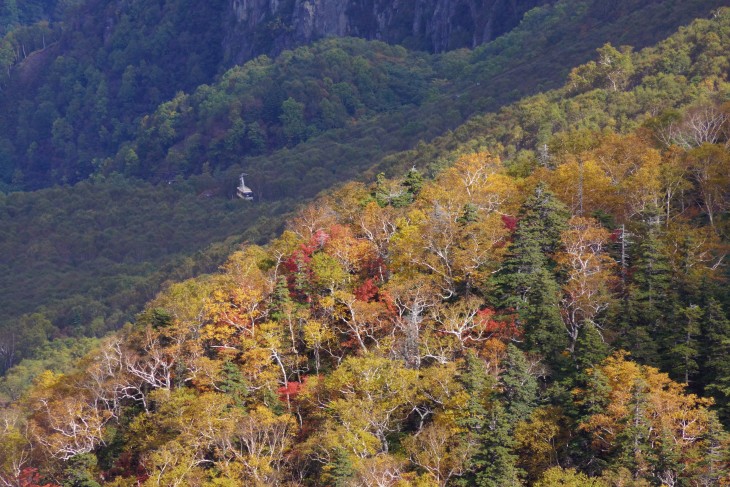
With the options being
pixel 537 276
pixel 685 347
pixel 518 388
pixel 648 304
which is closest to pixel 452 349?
pixel 537 276

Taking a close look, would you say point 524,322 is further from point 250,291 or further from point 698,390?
point 250,291

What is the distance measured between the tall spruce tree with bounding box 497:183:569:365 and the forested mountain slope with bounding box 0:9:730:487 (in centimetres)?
13

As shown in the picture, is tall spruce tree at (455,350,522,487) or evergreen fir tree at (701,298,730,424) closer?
tall spruce tree at (455,350,522,487)

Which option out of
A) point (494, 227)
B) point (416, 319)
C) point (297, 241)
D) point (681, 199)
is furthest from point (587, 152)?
point (416, 319)

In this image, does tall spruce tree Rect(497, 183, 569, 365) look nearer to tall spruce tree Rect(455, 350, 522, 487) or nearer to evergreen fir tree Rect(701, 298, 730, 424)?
tall spruce tree Rect(455, 350, 522, 487)

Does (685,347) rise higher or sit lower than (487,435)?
higher

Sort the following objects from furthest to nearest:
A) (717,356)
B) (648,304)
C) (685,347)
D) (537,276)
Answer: (537,276) → (648,304) → (685,347) → (717,356)

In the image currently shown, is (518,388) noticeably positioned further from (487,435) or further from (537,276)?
(537,276)

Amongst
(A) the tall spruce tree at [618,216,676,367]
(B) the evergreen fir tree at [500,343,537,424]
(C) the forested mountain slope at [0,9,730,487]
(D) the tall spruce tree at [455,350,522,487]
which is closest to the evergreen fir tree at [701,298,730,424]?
(C) the forested mountain slope at [0,9,730,487]

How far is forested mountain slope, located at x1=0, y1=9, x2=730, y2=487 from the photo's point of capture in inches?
2010

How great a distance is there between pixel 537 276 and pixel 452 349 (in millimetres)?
6305

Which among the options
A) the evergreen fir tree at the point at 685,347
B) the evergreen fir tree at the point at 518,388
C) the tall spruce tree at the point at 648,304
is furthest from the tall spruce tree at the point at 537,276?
the evergreen fir tree at the point at 685,347

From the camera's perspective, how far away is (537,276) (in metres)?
60.4

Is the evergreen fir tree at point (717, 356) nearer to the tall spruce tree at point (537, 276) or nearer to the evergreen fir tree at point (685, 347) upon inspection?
the evergreen fir tree at point (685, 347)
